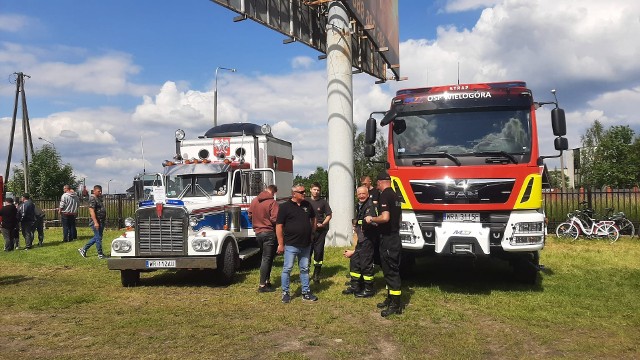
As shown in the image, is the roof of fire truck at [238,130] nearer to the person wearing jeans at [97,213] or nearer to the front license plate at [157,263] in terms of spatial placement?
the person wearing jeans at [97,213]

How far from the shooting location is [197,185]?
10578 millimetres

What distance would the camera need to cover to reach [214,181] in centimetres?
1052

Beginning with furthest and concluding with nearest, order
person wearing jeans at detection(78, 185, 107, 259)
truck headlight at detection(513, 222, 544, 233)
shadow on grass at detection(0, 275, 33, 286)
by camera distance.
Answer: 1. person wearing jeans at detection(78, 185, 107, 259)
2. shadow on grass at detection(0, 275, 33, 286)
3. truck headlight at detection(513, 222, 544, 233)

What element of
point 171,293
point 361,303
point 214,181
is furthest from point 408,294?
point 214,181

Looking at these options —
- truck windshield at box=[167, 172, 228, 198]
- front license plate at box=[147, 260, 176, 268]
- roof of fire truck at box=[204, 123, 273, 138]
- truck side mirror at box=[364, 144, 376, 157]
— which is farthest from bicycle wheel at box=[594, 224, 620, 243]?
front license plate at box=[147, 260, 176, 268]

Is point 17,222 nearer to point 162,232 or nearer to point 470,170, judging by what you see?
point 162,232

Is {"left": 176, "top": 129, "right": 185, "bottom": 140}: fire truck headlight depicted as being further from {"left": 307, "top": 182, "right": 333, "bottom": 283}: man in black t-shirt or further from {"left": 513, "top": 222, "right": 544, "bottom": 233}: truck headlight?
{"left": 513, "top": 222, "right": 544, "bottom": 233}: truck headlight

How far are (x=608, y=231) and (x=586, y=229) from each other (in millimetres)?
603

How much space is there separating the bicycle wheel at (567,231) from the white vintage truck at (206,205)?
895cm

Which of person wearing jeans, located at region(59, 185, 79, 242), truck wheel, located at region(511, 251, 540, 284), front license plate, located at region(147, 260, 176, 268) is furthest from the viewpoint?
person wearing jeans, located at region(59, 185, 79, 242)

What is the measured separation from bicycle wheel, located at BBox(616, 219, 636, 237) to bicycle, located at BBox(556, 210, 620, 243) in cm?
68

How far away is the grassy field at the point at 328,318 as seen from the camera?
204 inches

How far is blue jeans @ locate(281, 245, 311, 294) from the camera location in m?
7.28

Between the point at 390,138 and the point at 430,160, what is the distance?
2.87 ft
